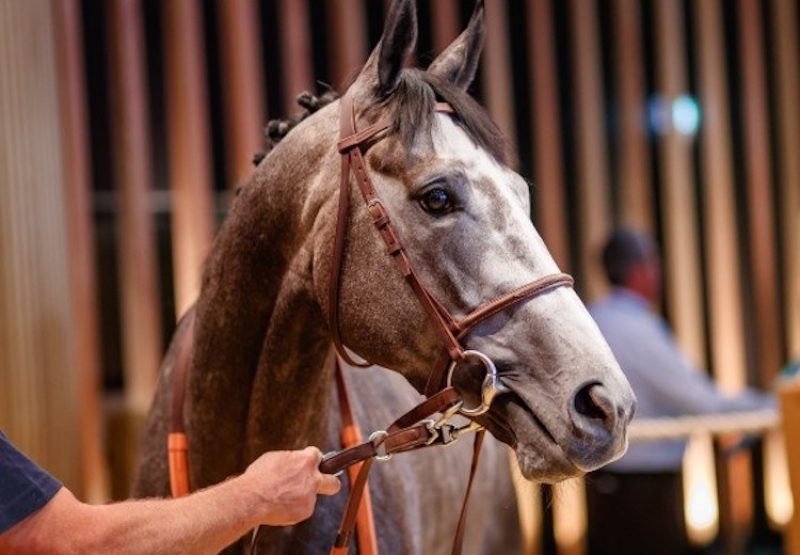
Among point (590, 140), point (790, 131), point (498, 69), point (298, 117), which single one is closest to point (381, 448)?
point (298, 117)

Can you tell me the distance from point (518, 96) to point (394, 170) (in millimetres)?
3083

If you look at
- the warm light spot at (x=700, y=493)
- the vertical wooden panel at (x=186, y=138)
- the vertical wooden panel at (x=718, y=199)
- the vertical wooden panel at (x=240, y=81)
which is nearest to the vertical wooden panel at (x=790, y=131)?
the vertical wooden panel at (x=718, y=199)

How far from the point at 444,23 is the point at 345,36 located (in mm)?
417

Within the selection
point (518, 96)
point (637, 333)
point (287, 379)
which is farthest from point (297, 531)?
point (518, 96)

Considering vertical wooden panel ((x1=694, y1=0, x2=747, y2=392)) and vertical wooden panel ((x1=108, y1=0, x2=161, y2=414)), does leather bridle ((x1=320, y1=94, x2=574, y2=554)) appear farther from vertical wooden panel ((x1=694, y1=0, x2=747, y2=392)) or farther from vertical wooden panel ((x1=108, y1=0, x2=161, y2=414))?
vertical wooden panel ((x1=694, y1=0, x2=747, y2=392))

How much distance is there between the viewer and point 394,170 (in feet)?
4.81

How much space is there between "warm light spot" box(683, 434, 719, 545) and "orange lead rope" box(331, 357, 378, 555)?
2865 millimetres

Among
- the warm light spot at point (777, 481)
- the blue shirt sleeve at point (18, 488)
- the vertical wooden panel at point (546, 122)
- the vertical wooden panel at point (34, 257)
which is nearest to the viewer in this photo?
the blue shirt sleeve at point (18, 488)

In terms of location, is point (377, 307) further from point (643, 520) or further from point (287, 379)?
point (643, 520)

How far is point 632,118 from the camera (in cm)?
434

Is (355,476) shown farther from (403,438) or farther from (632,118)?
(632,118)

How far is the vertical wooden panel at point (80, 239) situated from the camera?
3.67m

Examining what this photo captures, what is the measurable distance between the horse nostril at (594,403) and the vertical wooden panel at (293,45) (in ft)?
9.37

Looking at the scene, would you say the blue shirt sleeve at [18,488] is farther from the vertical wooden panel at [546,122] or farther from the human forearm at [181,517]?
the vertical wooden panel at [546,122]
